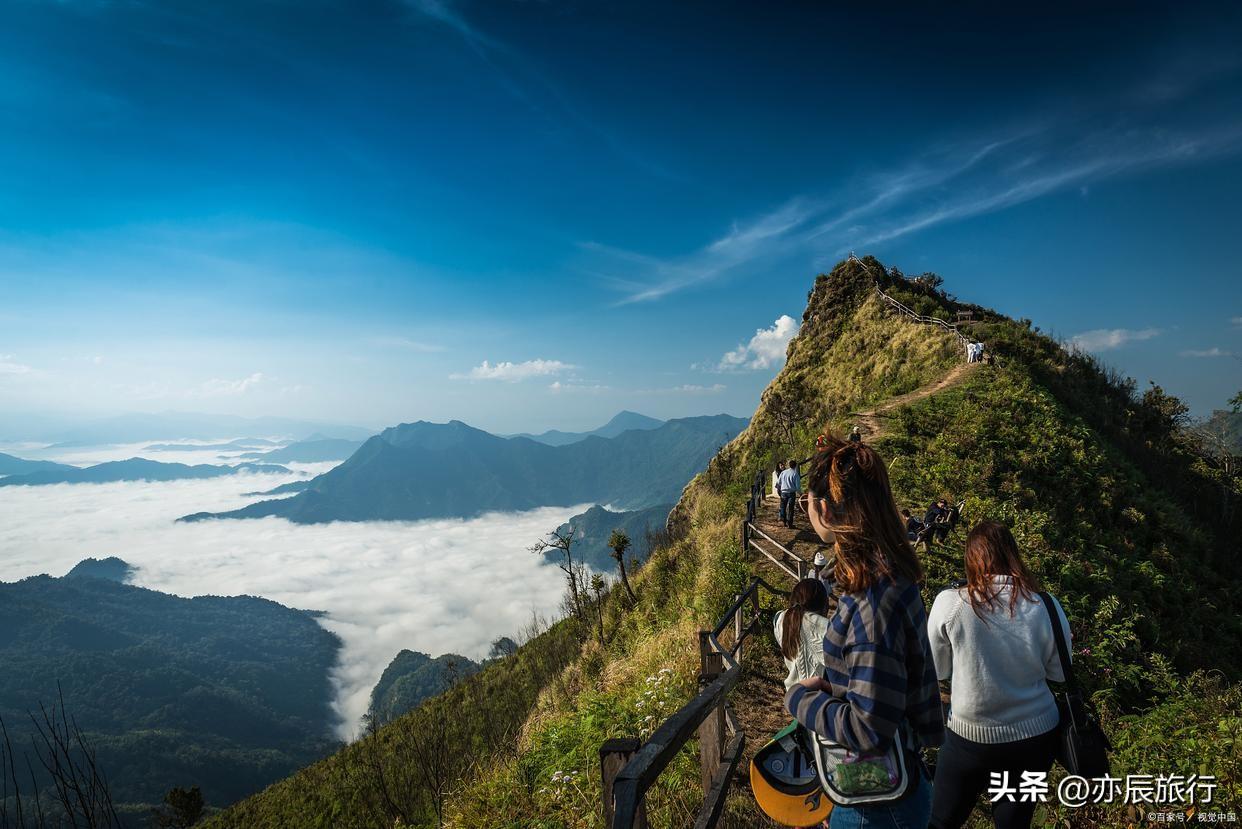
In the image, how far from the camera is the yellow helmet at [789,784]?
281 cm

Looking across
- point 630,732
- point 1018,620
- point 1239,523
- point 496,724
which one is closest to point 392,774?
point 496,724

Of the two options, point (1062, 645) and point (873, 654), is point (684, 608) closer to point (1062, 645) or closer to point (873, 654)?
point (1062, 645)

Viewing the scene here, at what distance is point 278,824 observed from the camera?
29.8m

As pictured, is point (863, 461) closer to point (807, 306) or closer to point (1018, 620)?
point (1018, 620)

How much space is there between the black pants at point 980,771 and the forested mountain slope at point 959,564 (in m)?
2.22

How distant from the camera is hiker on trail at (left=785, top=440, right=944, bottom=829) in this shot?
2.01m

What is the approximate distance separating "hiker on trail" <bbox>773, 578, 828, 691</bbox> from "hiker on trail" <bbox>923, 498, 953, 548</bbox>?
9.49 m

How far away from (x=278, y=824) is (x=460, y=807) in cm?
3311

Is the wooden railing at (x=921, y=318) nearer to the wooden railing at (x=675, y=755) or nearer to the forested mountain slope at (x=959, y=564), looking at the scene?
the forested mountain slope at (x=959, y=564)

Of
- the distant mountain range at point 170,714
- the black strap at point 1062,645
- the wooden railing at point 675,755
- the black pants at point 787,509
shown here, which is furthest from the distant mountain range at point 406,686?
the black strap at point 1062,645

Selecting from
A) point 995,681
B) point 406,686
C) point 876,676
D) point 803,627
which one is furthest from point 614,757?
point 406,686

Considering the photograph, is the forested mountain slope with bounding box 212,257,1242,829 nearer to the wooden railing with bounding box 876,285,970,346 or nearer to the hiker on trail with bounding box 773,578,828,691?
the wooden railing with bounding box 876,285,970,346

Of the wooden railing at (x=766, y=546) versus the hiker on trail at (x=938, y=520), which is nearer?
the wooden railing at (x=766, y=546)

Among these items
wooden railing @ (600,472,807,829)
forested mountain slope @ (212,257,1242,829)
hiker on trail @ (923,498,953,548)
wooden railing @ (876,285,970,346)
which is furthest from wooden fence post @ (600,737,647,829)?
wooden railing @ (876,285,970,346)
